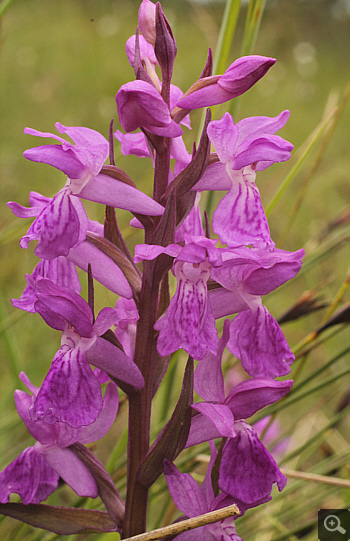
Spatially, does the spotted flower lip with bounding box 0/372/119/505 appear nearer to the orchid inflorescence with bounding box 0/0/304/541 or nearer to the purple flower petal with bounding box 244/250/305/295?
the orchid inflorescence with bounding box 0/0/304/541

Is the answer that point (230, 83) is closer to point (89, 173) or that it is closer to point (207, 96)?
point (207, 96)

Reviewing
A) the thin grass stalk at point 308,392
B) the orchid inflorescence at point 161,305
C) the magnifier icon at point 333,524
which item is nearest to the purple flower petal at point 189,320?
the orchid inflorescence at point 161,305

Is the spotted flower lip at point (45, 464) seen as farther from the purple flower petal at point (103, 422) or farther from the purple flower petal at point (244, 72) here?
the purple flower petal at point (244, 72)

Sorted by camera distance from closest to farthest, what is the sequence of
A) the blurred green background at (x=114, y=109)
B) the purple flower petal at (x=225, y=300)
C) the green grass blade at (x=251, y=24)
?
1. the purple flower petal at (x=225, y=300)
2. the green grass blade at (x=251, y=24)
3. the blurred green background at (x=114, y=109)

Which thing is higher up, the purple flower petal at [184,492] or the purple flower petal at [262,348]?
the purple flower petal at [262,348]

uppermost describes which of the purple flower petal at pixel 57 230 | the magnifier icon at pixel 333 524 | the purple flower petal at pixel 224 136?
the purple flower petal at pixel 224 136

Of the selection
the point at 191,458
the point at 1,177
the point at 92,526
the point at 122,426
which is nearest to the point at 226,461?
the point at 92,526

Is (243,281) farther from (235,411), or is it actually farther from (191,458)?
(191,458)
